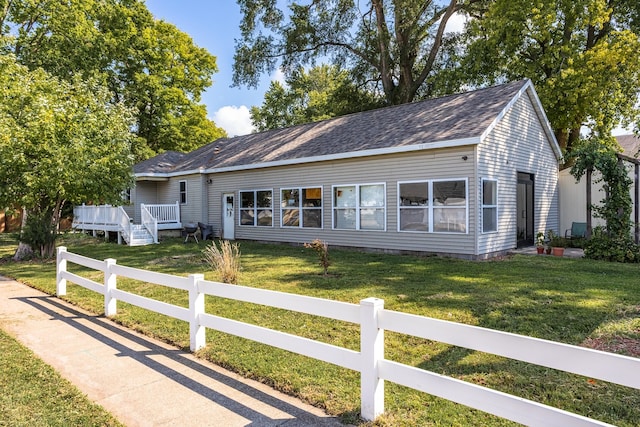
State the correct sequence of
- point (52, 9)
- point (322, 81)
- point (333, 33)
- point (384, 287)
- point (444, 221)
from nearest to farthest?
1. point (384, 287)
2. point (444, 221)
3. point (52, 9)
4. point (333, 33)
5. point (322, 81)

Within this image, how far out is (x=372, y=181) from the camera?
12438 mm

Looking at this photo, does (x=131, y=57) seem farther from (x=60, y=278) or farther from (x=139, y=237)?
(x=60, y=278)

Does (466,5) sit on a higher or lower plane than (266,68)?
higher

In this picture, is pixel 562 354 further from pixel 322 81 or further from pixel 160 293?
pixel 322 81

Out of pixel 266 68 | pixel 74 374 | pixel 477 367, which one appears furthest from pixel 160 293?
pixel 266 68

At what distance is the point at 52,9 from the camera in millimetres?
21625

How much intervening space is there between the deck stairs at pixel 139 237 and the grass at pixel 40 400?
40.8 ft

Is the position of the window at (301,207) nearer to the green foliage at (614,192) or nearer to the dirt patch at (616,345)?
the green foliage at (614,192)

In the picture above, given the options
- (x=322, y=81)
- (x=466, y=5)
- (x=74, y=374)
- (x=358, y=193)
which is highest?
(x=322, y=81)

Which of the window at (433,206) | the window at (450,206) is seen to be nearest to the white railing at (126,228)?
the window at (433,206)

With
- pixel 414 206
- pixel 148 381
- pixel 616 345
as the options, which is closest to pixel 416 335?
pixel 148 381

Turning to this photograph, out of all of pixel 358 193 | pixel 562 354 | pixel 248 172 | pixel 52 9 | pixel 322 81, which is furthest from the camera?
pixel 322 81

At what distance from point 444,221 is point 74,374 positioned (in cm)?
924

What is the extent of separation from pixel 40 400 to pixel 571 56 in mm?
21741
